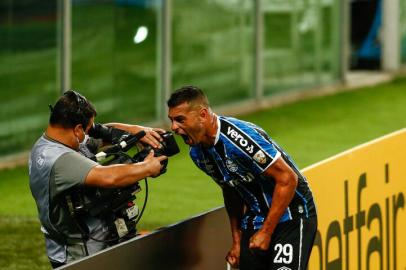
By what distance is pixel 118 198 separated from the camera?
6.41 meters

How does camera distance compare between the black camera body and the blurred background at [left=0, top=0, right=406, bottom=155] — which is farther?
the blurred background at [left=0, top=0, right=406, bottom=155]

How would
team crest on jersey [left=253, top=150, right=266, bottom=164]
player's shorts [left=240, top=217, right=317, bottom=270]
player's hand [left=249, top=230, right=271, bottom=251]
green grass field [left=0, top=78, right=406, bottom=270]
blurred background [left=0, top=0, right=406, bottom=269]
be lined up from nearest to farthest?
team crest on jersey [left=253, top=150, right=266, bottom=164]
player's hand [left=249, top=230, right=271, bottom=251]
player's shorts [left=240, top=217, right=317, bottom=270]
green grass field [left=0, top=78, right=406, bottom=270]
blurred background [left=0, top=0, right=406, bottom=269]

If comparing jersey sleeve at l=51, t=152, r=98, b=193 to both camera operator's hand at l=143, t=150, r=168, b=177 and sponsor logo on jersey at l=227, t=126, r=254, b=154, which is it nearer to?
camera operator's hand at l=143, t=150, r=168, b=177

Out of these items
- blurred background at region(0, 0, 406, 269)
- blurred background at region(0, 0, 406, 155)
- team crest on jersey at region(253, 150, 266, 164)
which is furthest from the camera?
blurred background at region(0, 0, 406, 155)

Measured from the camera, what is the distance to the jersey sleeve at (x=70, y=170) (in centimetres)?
621

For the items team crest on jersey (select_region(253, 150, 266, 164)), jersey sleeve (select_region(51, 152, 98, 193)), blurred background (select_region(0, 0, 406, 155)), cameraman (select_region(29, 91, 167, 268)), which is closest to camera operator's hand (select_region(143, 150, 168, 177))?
cameraman (select_region(29, 91, 167, 268))

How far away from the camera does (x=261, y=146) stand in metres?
6.69

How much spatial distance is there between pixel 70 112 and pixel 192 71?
9.70m

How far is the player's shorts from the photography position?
22.5 feet

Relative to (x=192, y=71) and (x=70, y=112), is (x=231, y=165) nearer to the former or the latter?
(x=70, y=112)

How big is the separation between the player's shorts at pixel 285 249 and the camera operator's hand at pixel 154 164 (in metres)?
0.82

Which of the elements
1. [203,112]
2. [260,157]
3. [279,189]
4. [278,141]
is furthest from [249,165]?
[278,141]

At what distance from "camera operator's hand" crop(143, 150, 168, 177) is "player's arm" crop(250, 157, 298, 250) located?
24.8 inches

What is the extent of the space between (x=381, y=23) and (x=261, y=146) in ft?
47.6
